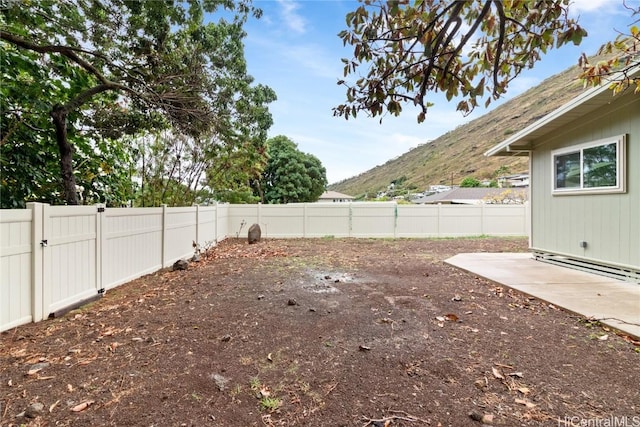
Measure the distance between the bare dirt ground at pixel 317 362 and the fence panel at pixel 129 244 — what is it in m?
0.44

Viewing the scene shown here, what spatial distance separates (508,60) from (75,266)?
17.2 ft

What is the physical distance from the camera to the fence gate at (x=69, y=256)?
351 centimetres

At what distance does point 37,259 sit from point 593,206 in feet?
26.6

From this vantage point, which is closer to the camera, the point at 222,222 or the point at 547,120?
the point at 547,120

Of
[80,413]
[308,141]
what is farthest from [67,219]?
[308,141]

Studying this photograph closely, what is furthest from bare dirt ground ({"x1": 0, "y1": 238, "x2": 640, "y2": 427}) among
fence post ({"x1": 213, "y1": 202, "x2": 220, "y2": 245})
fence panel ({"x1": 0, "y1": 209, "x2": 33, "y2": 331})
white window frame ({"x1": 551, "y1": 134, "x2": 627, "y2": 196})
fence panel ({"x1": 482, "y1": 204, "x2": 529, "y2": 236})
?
fence panel ({"x1": 482, "y1": 204, "x2": 529, "y2": 236})

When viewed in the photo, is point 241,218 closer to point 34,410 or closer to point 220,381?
point 220,381

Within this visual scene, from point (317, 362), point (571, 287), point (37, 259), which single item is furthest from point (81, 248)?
point (571, 287)

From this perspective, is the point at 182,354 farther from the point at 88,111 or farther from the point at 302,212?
the point at 302,212

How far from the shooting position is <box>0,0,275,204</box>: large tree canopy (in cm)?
447

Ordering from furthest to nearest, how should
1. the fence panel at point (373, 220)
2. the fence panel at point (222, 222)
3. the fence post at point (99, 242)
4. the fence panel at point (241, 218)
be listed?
the fence panel at point (373, 220)
the fence panel at point (241, 218)
the fence panel at point (222, 222)
the fence post at point (99, 242)

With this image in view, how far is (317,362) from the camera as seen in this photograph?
2594mm

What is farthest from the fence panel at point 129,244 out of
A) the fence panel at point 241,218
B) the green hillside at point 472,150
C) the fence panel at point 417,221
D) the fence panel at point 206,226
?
the green hillside at point 472,150

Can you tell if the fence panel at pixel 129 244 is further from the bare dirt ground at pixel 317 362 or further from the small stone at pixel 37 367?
the small stone at pixel 37 367
